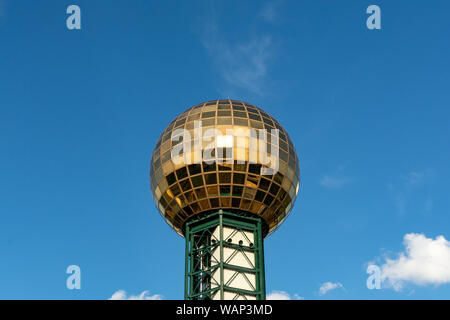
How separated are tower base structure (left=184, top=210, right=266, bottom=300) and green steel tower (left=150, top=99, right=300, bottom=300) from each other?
72 mm

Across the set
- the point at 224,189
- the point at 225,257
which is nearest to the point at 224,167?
the point at 224,189

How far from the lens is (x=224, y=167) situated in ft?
142

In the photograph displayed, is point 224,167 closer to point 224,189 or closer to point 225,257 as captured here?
point 224,189

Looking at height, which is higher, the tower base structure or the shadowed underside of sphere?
the shadowed underside of sphere

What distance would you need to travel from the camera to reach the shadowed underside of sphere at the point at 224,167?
143 feet

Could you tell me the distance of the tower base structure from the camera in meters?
42.3

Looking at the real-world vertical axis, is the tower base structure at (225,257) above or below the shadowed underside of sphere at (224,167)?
below

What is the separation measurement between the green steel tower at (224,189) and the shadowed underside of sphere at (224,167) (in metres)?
0.07

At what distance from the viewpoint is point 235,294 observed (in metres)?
42.0

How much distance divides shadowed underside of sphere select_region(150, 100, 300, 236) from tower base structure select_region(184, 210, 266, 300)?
3.23 ft
